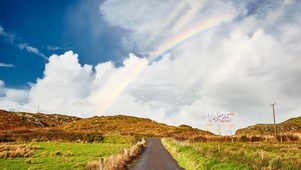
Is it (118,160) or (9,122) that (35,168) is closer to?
(118,160)

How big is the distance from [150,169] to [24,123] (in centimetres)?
15832


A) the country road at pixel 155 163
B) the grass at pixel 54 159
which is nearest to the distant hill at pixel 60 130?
the grass at pixel 54 159

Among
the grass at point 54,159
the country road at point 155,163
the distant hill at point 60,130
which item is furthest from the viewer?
the distant hill at point 60,130

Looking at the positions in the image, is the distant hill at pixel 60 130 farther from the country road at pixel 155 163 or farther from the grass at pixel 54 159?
the country road at pixel 155 163

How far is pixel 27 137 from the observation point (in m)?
93.8

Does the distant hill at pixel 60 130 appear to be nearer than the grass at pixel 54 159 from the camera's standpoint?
No

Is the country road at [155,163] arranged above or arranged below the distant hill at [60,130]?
below

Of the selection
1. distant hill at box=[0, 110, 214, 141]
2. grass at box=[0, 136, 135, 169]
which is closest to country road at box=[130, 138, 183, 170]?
grass at box=[0, 136, 135, 169]

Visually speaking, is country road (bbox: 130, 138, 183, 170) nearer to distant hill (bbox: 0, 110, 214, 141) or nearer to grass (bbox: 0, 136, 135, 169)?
grass (bbox: 0, 136, 135, 169)

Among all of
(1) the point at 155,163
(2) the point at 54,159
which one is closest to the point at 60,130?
(2) the point at 54,159

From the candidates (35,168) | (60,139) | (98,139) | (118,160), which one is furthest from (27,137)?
(118,160)

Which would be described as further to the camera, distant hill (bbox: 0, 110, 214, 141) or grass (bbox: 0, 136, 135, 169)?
distant hill (bbox: 0, 110, 214, 141)

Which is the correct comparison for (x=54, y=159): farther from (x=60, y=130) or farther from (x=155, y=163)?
(x=60, y=130)

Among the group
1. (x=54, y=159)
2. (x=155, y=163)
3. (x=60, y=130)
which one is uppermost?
(x=60, y=130)
